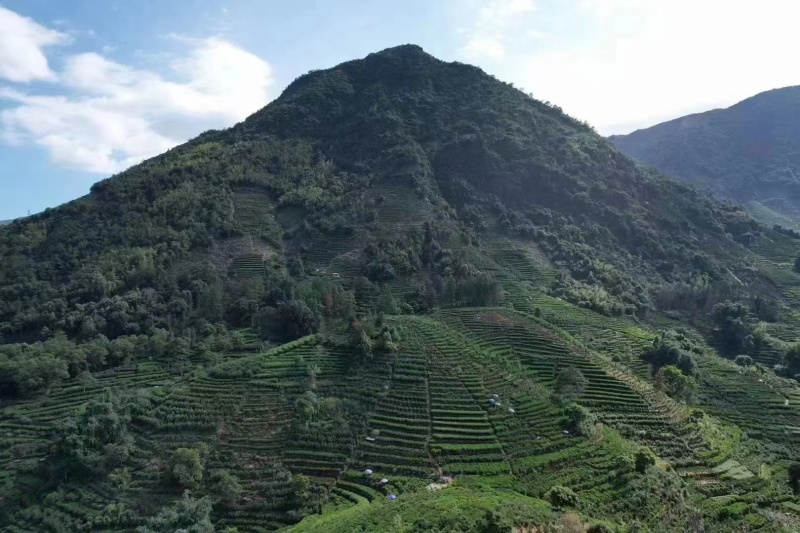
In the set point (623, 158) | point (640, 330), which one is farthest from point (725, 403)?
point (623, 158)

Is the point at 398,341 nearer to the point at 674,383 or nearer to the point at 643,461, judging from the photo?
the point at 643,461

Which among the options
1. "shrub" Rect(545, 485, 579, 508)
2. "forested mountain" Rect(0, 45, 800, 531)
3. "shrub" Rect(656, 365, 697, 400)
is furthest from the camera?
"shrub" Rect(656, 365, 697, 400)

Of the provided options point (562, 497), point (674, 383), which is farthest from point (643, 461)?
point (674, 383)

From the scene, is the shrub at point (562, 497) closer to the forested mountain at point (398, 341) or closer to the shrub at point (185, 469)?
the forested mountain at point (398, 341)

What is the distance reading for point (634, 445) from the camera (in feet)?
127

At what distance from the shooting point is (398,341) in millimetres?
53094

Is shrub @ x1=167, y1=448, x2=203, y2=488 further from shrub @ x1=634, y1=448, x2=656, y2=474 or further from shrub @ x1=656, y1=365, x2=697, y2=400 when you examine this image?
shrub @ x1=656, y1=365, x2=697, y2=400

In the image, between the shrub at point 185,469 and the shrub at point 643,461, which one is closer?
the shrub at point 643,461

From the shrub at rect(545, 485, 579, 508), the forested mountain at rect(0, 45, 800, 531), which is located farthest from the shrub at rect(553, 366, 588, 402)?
the shrub at rect(545, 485, 579, 508)

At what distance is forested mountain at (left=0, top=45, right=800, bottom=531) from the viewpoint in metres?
35.1

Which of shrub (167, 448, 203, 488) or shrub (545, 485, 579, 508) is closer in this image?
shrub (545, 485, 579, 508)

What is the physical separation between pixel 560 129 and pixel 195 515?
12029 centimetres

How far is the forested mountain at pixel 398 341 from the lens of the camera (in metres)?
35.1

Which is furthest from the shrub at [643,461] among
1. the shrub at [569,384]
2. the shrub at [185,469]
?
the shrub at [185,469]
